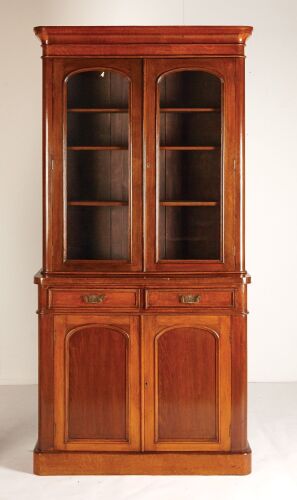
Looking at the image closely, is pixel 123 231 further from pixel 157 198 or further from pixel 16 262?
pixel 16 262

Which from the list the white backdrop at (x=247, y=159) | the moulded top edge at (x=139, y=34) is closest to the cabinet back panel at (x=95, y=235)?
the moulded top edge at (x=139, y=34)

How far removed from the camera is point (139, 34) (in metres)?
3.28

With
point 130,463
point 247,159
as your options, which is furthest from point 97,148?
point 247,159

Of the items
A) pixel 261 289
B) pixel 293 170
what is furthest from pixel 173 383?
pixel 293 170

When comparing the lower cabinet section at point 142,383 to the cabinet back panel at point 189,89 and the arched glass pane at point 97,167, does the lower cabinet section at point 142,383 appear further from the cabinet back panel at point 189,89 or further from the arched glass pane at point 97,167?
the cabinet back panel at point 189,89

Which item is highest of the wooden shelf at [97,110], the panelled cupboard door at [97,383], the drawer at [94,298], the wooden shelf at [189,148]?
the wooden shelf at [97,110]

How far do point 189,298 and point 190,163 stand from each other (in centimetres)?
61

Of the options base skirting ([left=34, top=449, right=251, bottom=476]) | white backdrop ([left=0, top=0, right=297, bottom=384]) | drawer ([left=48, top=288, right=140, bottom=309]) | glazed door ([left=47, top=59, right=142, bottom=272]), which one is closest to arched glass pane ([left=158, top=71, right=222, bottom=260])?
glazed door ([left=47, top=59, right=142, bottom=272])

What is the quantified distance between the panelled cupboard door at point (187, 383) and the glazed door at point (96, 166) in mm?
354

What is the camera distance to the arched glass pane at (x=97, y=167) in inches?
132

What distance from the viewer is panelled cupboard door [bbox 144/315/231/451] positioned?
3336 mm

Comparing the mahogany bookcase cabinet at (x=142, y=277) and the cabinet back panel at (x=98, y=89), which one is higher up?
the cabinet back panel at (x=98, y=89)

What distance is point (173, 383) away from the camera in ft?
11.0

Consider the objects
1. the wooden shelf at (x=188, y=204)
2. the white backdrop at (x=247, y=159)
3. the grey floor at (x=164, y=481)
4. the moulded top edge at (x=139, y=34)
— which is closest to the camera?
the grey floor at (x=164, y=481)
